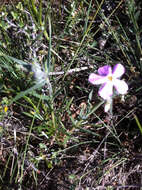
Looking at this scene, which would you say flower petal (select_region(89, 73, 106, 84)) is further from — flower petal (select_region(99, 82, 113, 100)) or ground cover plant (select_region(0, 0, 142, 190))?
ground cover plant (select_region(0, 0, 142, 190))

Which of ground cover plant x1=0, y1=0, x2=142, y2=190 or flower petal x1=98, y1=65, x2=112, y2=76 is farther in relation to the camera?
ground cover plant x1=0, y1=0, x2=142, y2=190

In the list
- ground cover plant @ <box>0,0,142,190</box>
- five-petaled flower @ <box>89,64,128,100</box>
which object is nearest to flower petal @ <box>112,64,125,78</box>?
five-petaled flower @ <box>89,64,128,100</box>

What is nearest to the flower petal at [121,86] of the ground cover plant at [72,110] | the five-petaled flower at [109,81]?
the five-petaled flower at [109,81]

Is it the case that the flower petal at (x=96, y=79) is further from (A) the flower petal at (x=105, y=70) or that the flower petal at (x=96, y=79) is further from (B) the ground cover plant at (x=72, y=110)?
(B) the ground cover plant at (x=72, y=110)

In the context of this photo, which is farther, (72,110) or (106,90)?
(72,110)

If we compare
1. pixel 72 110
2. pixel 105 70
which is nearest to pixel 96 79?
pixel 105 70

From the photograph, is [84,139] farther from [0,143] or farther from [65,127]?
[0,143]

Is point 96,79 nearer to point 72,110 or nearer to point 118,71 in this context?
point 118,71
